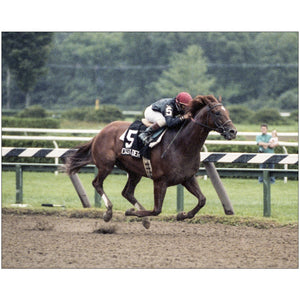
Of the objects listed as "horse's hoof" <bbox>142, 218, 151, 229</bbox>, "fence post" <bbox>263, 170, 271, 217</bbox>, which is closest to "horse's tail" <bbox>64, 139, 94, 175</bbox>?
"horse's hoof" <bbox>142, 218, 151, 229</bbox>

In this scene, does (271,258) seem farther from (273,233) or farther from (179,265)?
(273,233)

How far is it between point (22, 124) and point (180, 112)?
16443 millimetres

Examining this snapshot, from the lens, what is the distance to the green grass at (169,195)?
9.48 meters

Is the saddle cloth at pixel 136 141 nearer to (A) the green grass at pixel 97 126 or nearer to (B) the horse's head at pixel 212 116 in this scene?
(B) the horse's head at pixel 212 116

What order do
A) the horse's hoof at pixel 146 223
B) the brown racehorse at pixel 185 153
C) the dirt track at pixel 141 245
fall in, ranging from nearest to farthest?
the dirt track at pixel 141 245 → the brown racehorse at pixel 185 153 → the horse's hoof at pixel 146 223

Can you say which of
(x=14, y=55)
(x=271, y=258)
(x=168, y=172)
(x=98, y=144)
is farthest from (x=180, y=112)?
(x=14, y=55)

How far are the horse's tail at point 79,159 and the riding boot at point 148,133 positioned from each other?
4.63ft

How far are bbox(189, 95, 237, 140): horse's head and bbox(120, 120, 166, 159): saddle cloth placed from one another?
1.64ft

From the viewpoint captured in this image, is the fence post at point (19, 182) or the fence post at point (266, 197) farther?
the fence post at point (19, 182)

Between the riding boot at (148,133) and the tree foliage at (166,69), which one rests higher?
the tree foliage at (166,69)

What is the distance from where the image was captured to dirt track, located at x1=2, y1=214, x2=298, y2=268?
579cm

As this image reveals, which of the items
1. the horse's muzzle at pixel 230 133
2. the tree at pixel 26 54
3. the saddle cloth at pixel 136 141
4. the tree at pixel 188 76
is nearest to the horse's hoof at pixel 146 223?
the saddle cloth at pixel 136 141

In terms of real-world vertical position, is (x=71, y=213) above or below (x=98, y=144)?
below

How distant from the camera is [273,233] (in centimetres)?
761
